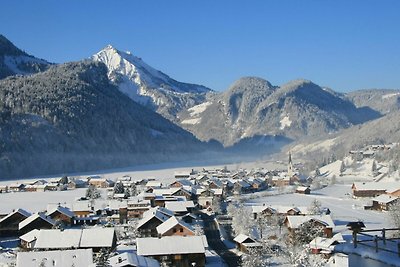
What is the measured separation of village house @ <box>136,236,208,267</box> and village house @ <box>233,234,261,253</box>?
5187 mm

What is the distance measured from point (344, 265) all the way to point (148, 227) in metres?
41.3

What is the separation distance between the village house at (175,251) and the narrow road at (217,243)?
3318 millimetres

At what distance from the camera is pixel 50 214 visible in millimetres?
50656

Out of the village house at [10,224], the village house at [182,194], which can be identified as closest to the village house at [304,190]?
the village house at [182,194]

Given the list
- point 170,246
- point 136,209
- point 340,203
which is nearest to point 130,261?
point 170,246

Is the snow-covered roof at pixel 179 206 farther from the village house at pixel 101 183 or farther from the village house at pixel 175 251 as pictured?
the village house at pixel 101 183

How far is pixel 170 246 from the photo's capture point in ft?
110

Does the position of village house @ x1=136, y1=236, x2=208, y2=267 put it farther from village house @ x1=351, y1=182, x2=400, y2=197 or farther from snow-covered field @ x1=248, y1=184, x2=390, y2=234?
village house @ x1=351, y1=182, x2=400, y2=197

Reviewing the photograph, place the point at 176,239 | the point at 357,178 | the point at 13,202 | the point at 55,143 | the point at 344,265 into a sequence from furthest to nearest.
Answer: the point at 55,143 < the point at 357,178 < the point at 13,202 < the point at 176,239 < the point at 344,265

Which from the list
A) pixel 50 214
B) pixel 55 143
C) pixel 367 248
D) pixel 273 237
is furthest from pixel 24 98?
pixel 367 248

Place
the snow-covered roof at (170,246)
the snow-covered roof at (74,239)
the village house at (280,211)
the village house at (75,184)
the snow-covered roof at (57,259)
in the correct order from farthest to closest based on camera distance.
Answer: the village house at (75,184)
the village house at (280,211)
the snow-covered roof at (74,239)
the snow-covered roof at (170,246)
the snow-covered roof at (57,259)

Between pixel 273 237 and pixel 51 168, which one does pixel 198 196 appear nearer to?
pixel 273 237

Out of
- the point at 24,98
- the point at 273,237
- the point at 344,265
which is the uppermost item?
the point at 24,98

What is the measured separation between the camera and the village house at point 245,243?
124 ft
